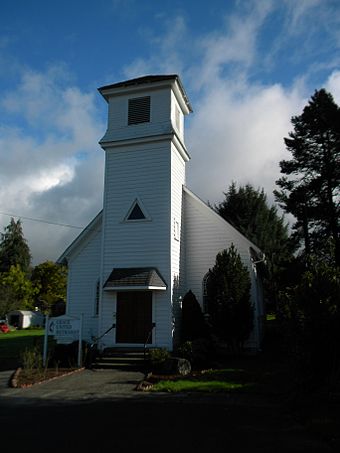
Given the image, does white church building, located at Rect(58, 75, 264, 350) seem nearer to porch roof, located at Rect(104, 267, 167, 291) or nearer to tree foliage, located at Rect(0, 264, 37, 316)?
porch roof, located at Rect(104, 267, 167, 291)

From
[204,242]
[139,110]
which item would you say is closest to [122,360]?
[204,242]

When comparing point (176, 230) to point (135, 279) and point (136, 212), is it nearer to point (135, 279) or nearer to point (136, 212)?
point (136, 212)

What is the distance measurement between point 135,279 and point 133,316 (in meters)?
1.73

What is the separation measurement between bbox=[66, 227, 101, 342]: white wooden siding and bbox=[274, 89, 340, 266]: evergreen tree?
12.5m

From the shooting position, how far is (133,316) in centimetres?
1741

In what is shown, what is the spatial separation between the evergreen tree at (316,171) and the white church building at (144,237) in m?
6.50

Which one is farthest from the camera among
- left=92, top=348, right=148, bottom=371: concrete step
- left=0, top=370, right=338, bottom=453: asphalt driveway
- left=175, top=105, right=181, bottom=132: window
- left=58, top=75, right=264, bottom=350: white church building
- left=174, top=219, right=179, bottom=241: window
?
left=175, top=105, right=181, bottom=132: window

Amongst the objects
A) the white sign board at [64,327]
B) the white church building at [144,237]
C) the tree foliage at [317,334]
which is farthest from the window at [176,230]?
the tree foliage at [317,334]

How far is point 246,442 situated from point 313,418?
1.97m

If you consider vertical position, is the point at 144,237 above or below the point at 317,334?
above

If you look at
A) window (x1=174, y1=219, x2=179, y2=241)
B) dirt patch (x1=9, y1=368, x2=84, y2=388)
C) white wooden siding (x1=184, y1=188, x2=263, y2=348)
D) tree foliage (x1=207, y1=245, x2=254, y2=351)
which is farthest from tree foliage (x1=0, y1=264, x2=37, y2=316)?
tree foliage (x1=207, y1=245, x2=254, y2=351)

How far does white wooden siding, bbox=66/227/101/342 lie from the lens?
19.5 m

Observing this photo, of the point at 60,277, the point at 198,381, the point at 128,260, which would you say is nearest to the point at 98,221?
the point at 128,260

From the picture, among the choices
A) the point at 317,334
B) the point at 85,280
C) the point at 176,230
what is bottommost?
the point at 317,334
